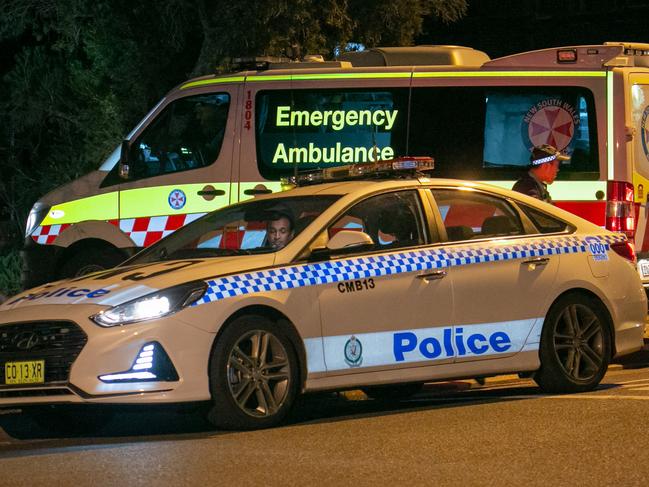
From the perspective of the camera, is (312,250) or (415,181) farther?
(415,181)

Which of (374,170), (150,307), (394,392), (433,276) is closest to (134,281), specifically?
(150,307)

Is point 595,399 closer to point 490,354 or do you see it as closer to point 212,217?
point 490,354

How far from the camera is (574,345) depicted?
31.9 ft

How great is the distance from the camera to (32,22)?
784 inches

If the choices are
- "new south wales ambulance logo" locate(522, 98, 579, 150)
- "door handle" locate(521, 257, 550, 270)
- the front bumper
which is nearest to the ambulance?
"new south wales ambulance logo" locate(522, 98, 579, 150)

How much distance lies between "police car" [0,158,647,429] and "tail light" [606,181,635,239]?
2.14 meters

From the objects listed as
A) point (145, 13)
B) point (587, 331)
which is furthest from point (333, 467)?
point (145, 13)

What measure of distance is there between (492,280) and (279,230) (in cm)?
134

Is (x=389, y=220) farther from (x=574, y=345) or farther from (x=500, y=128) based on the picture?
(x=500, y=128)

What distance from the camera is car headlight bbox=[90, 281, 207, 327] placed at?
8188 millimetres

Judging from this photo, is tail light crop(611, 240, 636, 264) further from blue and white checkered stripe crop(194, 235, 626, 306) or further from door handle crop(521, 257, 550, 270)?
door handle crop(521, 257, 550, 270)

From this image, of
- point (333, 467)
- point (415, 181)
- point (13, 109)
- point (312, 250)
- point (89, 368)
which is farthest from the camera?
point (13, 109)

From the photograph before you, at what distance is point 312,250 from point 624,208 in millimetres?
4333

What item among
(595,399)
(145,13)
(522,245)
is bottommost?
(595,399)
